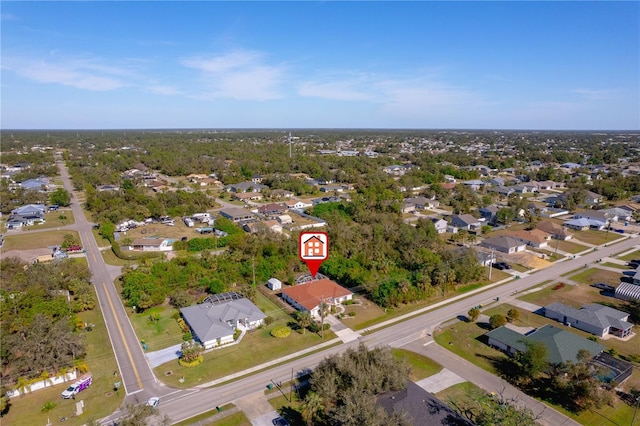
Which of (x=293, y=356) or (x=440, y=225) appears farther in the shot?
(x=440, y=225)

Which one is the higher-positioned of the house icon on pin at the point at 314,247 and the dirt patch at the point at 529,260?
the house icon on pin at the point at 314,247

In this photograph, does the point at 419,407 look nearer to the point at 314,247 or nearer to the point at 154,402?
the point at 314,247

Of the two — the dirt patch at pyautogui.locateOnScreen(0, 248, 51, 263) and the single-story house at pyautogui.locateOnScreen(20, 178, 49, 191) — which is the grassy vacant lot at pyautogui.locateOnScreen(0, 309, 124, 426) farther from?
the single-story house at pyautogui.locateOnScreen(20, 178, 49, 191)

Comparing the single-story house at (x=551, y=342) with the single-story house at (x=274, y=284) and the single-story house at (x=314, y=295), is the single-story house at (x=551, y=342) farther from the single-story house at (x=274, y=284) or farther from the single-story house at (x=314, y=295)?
the single-story house at (x=274, y=284)

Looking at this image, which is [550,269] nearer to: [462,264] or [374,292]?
[462,264]

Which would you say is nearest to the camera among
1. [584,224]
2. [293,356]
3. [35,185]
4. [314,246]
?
[314,246]

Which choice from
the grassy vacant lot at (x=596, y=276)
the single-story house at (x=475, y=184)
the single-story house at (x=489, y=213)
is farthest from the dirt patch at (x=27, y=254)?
the single-story house at (x=475, y=184)

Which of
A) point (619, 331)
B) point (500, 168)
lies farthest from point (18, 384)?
point (500, 168)

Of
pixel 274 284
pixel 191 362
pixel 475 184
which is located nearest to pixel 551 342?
pixel 274 284
